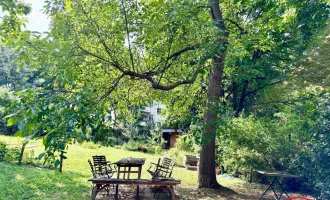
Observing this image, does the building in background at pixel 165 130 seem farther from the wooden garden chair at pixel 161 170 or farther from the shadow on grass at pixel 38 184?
the shadow on grass at pixel 38 184

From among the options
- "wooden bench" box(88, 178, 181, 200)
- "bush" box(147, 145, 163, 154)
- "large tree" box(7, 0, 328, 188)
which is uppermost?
"large tree" box(7, 0, 328, 188)

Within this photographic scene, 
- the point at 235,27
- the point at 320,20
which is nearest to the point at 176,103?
the point at 235,27

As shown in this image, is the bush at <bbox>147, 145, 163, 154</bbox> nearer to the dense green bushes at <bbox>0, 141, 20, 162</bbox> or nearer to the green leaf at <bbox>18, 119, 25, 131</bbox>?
the dense green bushes at <bbox>0, 141, 20, 162</bbox>

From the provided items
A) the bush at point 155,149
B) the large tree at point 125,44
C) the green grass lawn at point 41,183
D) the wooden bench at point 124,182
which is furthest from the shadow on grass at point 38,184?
the bush at point 155,149

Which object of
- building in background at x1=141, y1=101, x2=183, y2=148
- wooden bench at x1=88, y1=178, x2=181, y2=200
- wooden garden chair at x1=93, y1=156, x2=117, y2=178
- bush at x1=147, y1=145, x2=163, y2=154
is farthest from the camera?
building in background at x1=141, y1=101, x2=183, y2=148

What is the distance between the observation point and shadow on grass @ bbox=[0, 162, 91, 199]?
664 cm

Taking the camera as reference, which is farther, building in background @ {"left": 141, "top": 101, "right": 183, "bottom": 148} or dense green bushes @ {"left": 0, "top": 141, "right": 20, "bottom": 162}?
building in background @ {"left": 141, "top": 101, "right": 183, "bottom": 148}

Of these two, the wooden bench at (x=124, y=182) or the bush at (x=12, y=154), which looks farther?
the bush at (x=12, y=154)

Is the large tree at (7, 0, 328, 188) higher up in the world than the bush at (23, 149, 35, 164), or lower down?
higher up

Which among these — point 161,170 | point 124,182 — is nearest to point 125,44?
point 124,182

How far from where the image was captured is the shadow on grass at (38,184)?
6.64 meters

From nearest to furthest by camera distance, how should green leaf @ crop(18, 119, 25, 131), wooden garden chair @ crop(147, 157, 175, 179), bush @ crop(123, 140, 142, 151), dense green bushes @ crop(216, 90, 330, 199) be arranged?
green leaf @ crop(18, 119, 25, 131), wooden garden chair @ crop(147, 157, 175, 179), dense green bushes @ crop(216, 90, 330, 199), bush @ crop(123, 140, 142, 151)

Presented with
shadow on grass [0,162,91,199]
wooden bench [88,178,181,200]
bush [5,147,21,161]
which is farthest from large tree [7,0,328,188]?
bush [5,147,21,161]

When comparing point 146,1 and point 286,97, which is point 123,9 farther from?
point 286,97
